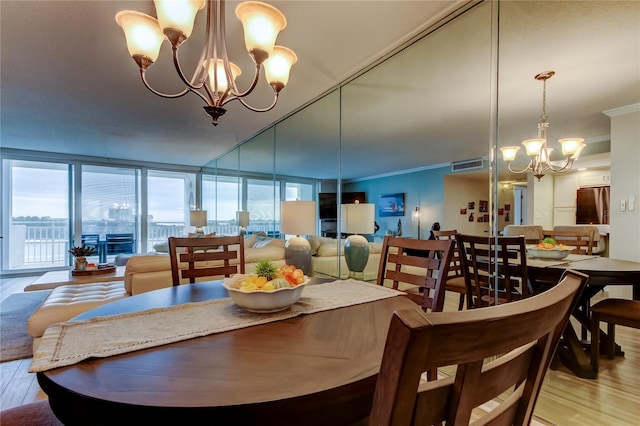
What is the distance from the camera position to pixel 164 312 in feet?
3.54

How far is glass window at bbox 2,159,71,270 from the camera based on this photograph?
5.49 meters

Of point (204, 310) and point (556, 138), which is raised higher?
point (556, 138)

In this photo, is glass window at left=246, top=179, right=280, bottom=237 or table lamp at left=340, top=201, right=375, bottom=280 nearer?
table lamp at left=340, top=201, right=375, bottom=280

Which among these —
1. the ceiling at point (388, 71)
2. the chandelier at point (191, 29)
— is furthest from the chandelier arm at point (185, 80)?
the ceiling at point (388, 71)

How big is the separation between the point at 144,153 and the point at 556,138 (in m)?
6.43

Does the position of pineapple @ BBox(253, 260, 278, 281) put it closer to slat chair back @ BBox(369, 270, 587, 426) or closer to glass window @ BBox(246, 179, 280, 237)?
slat chair back @ BBox(369, 270, 587, 426)

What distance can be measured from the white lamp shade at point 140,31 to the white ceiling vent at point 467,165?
7.00 ft

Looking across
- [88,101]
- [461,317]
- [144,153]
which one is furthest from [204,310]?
[144,153]

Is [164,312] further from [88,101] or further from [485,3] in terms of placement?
[88,101]

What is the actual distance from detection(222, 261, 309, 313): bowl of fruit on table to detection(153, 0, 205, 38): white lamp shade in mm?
1222

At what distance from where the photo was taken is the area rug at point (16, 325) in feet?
7.88

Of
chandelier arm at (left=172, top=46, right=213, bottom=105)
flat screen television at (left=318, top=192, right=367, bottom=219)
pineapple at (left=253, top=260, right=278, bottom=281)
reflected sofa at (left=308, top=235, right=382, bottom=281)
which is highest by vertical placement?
chandelier arm at (left=172, top=46, right=213, bottom=105)

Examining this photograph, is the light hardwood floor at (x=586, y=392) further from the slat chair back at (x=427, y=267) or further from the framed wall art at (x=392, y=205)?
the framed wall art at (x=392, y=205)

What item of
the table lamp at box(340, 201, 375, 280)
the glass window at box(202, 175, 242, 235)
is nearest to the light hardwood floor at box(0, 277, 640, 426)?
the table lamp at box(340, 201, 375, 280)
